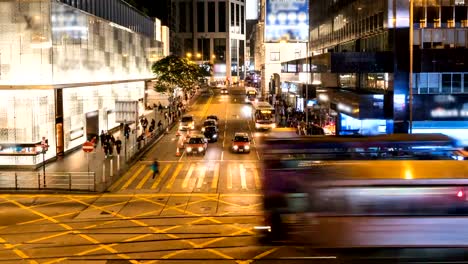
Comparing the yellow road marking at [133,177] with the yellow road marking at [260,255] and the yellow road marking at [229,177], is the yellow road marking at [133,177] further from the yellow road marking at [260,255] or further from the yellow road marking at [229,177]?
the yellow road marking at [260,255]

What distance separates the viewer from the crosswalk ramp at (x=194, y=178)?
31.8 meters

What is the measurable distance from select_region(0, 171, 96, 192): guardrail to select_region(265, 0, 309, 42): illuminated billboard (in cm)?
5285

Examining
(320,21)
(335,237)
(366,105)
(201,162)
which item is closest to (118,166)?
(201,162)

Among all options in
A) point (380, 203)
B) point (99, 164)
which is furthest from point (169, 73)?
point (380, 203)

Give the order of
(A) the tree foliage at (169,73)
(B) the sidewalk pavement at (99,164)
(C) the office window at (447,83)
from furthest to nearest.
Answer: (A) the tree foliage at (169,73) < (C) the office window at (447,83) < (B) the sidewalk pavement at (99,164)

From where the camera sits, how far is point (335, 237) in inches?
622

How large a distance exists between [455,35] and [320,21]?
39203 millimetres

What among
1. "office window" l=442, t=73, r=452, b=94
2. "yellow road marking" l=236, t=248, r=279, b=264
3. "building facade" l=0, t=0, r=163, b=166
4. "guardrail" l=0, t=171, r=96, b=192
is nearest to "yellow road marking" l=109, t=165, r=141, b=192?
"guardrail" l=0, t=171, r=96, b=192

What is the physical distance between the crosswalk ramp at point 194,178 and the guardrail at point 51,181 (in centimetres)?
144

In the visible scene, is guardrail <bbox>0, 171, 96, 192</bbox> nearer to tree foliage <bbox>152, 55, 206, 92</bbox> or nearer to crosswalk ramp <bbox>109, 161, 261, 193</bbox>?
crosswalk ramp <bbox>109, 161, 261, 193</bbox>

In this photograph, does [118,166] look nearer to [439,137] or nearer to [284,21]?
[439,137]

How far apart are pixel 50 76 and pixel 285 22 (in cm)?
4993

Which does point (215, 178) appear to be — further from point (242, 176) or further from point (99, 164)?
point (99, 164)

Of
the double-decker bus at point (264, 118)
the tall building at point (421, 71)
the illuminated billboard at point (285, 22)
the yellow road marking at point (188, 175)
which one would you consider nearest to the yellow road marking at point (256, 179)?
the yellow road marking at point (188, 175)
